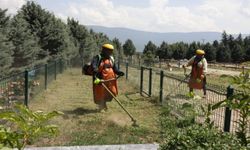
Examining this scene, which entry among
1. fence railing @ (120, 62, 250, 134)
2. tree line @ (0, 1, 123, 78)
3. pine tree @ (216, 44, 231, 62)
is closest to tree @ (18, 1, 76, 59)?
tree line @ (0, 1, 123, 78)

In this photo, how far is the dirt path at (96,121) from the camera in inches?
262

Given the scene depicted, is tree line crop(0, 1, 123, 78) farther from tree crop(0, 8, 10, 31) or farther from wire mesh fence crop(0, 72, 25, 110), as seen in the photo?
wire mesh fence crop(0, 72, 25, 110)

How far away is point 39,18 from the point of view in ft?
85.4

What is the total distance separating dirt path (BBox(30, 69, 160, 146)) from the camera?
6660mm

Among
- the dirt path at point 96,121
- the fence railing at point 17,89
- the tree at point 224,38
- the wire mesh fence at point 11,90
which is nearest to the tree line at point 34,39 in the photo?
the fence railing at point 17,89

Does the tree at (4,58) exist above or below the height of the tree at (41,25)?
below

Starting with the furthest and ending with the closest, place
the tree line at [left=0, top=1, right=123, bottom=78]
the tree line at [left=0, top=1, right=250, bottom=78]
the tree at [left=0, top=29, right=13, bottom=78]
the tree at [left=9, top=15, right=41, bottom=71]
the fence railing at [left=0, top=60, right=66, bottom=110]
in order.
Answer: the tree at [left=9, top=15, right=41, bottom=71] → the tree line at [left=0, top=1, right=250, bottom=78] → the tree line at [left=0, top=1, right=123, bottom=78] → the tree at [left=0, top=29, right=13, bottom=78] → the fence railing at [left=0, top=60, right=66, bottom=110]

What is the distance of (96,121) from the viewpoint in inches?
319

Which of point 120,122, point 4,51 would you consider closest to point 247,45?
point 4,51

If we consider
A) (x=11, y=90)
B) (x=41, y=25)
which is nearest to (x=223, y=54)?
(x=41, y=25)

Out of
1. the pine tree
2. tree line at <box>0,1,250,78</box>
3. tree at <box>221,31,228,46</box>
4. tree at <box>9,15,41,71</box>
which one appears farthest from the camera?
tree at <box>221,31,228,46</box>

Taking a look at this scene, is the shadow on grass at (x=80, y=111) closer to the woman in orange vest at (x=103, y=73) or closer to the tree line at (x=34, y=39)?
the woman in orange vest at (x=103, y=73)

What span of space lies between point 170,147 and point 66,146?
2.11 m

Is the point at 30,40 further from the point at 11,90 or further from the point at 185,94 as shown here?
the point at 185,94
